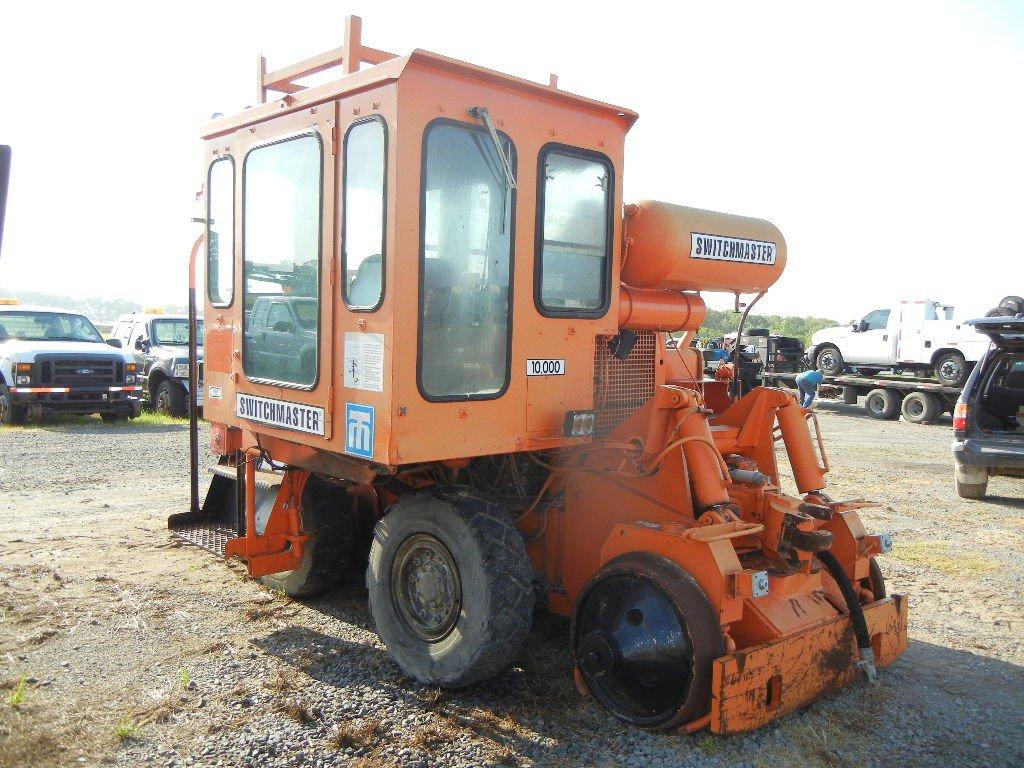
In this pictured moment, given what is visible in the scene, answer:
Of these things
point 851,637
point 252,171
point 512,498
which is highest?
point 252,171

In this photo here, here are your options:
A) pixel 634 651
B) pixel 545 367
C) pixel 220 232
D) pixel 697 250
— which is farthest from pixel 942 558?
pixel 220 232

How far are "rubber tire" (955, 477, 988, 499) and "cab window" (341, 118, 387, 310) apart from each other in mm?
8405

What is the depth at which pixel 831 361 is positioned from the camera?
892 inches

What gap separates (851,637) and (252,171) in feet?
→ 13.7

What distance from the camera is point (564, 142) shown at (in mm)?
4465

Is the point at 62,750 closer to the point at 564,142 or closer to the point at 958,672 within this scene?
the point at 564,142

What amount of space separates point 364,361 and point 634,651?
6.01 feet

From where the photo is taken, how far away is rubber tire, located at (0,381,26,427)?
14.1m

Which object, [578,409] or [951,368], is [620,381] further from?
[951,368]

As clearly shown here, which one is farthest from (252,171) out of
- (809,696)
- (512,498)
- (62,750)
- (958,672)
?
(958,672)

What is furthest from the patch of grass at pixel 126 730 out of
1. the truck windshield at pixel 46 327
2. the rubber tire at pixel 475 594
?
the truck windshield at pixel 46 327

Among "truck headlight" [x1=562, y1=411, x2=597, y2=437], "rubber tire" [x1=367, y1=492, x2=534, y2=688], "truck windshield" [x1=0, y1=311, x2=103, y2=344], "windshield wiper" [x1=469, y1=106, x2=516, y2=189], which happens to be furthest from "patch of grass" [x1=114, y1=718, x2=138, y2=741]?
"truck windshield" [x1=0, y1=311, x2=103, y2=344]

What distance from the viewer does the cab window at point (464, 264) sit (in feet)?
13.2

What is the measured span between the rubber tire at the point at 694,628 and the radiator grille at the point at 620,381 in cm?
114
